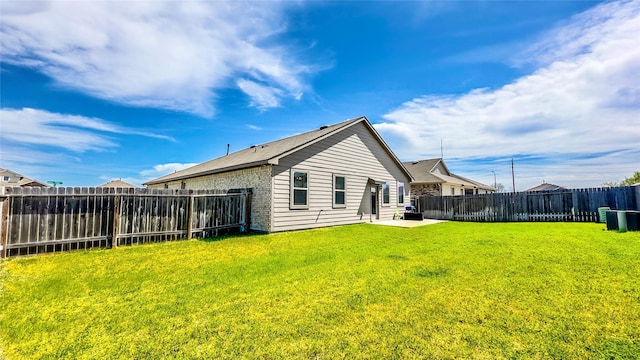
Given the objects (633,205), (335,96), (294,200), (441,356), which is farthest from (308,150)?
(633,205)

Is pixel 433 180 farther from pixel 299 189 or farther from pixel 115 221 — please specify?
pixel 115 221

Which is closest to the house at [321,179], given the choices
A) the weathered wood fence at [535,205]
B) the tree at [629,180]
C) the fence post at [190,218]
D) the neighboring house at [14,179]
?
the fence post at [190,218]

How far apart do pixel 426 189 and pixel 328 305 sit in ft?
76.5

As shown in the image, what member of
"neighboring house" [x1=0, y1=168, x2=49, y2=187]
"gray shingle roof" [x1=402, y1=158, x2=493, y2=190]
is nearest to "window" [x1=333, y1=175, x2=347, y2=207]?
"gray shingle roof" [x1=402, y1=158, x2=493, y2=190]

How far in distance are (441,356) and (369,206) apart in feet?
41.0

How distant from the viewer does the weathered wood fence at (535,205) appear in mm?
12922

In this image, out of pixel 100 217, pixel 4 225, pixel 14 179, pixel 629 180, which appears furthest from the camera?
pixel 14 179

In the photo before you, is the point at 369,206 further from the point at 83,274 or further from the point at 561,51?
the point at 83,274

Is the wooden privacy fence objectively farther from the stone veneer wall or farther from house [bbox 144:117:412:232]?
the stone veneer wall

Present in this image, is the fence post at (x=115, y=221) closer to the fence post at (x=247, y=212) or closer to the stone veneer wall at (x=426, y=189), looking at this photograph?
the fence post at (x=247, y=212)

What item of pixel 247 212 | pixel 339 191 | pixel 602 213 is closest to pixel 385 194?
pixel 339 191

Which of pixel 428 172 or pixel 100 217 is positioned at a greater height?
pixel 428 172

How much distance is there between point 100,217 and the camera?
7445 millimetres

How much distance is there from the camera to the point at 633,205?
12469mm
